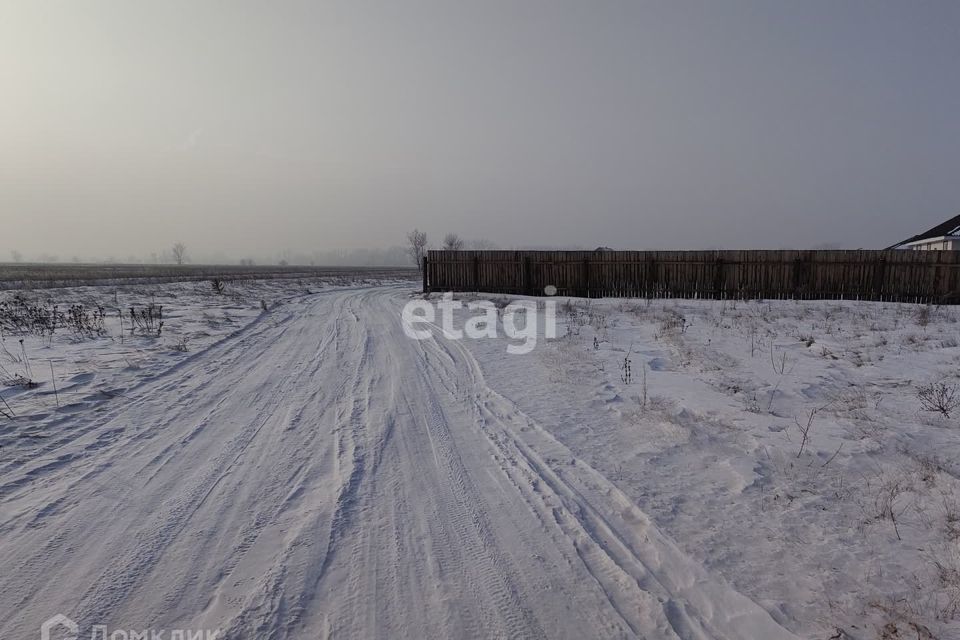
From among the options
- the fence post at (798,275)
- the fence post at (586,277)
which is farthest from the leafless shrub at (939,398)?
the fence post at (586,277)

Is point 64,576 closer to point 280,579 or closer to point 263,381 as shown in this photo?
Result: point 280,579

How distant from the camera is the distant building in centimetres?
2169

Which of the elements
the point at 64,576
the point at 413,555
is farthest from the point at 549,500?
the point at 64,576

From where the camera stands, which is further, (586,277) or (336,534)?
(586,277)

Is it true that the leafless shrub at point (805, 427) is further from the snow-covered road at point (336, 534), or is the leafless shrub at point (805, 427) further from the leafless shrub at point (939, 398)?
the snow-covered road at point (336, 534)

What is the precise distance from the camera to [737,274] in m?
18.1

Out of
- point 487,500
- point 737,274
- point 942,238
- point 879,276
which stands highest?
point 942,238

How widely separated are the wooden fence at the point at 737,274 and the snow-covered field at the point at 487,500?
1150cm

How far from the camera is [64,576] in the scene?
2539mm

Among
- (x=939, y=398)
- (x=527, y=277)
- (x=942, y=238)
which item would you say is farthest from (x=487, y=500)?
(x=942, y=238)

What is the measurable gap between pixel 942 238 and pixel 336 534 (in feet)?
104

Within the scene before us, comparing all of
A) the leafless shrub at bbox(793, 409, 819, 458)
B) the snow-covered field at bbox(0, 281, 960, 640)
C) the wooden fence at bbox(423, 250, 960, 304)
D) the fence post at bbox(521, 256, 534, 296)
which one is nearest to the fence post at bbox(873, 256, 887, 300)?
the wooden fence at bbox(423, 250, 960, 304)

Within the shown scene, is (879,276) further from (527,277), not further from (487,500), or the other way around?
(487,500)

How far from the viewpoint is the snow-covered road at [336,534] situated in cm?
231
